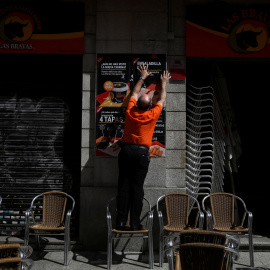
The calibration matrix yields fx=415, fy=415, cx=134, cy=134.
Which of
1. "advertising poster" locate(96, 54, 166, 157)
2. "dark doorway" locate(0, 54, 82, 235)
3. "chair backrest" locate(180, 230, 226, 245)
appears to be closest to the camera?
"chair backrest" locate(180, 230, 226, 245)

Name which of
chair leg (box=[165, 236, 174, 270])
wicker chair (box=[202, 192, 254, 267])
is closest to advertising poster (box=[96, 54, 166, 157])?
wicker chair (box=[202, 192, 254, 267])

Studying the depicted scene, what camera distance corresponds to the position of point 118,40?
6.72 m

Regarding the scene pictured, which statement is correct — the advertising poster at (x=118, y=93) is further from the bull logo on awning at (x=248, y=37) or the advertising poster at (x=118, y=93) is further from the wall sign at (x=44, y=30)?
the bull logo on awning at (x=248, y=37)

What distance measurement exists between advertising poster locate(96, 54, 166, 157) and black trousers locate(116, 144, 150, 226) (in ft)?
2.53

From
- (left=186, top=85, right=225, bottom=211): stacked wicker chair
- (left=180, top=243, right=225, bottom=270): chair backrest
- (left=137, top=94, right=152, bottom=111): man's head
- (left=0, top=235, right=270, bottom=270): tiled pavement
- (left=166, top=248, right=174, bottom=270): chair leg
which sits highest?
(left=137, top=94, right=152, bottom=111): man's head

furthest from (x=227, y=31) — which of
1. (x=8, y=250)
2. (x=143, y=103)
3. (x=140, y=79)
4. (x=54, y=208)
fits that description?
(x=8, y=250)

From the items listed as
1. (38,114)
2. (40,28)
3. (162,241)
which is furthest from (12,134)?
(162,241)

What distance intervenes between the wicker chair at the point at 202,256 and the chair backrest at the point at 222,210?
3.32 metres

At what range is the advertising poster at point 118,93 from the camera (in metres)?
6.64

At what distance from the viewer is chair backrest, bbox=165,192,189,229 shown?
6.31 metres

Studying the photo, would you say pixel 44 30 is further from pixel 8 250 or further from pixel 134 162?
pixel 8 250

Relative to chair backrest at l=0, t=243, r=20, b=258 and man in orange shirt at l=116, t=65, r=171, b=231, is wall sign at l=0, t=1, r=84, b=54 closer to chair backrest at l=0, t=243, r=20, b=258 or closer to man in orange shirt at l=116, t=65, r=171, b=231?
man in orange shirt at l=116, t=65, r=171, b=231

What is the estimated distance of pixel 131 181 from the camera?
19.3ft

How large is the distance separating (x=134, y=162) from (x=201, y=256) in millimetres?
2879
